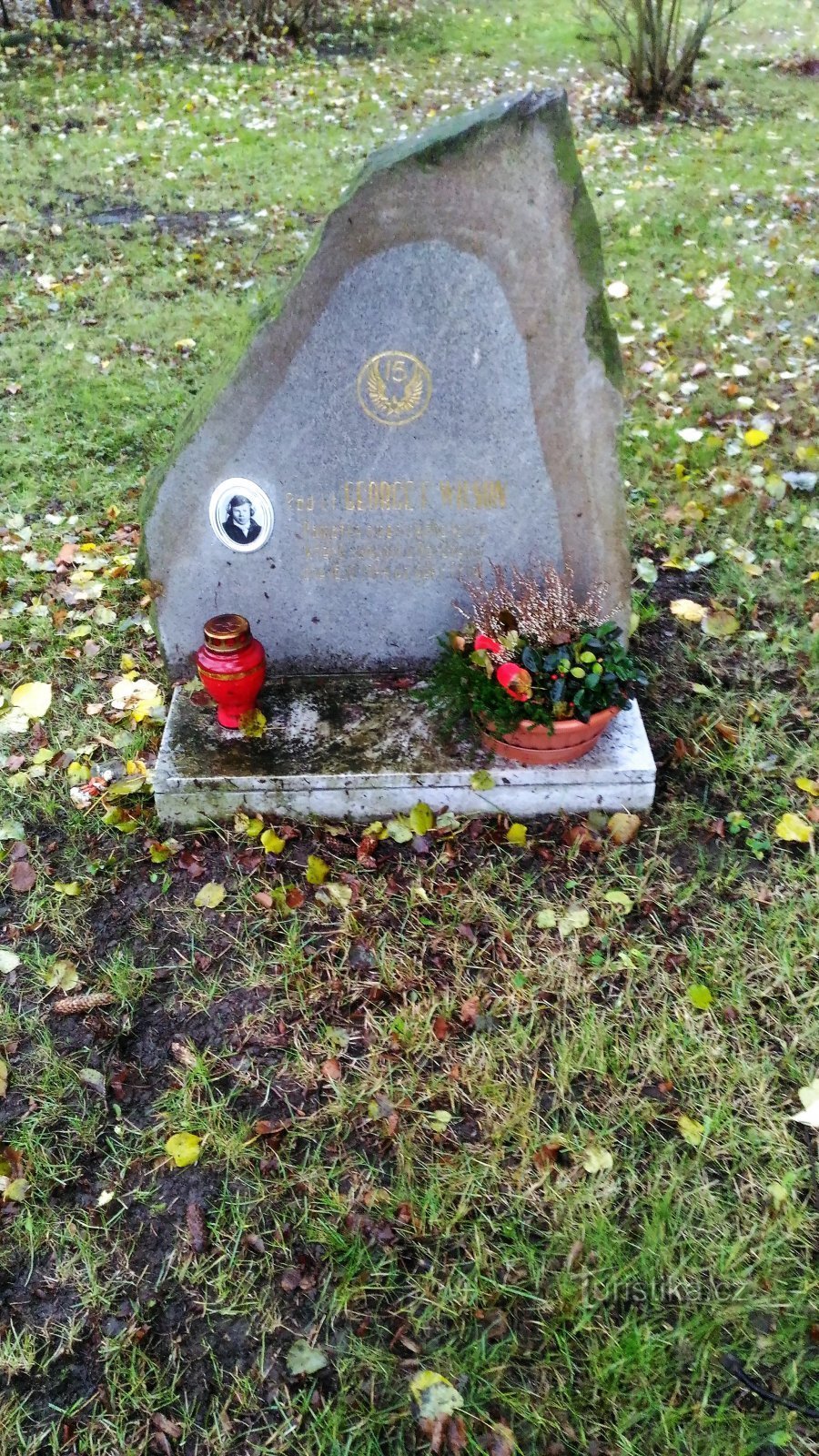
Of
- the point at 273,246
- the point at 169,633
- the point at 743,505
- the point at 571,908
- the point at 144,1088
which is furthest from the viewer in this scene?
the point at 273,246

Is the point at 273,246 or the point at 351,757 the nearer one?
the point at 351,757

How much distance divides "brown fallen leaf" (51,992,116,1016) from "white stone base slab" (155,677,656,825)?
0.64 m

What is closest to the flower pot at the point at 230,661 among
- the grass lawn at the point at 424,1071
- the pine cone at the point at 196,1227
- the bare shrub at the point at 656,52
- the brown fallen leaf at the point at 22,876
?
the grass lawn at the point at 424,1071

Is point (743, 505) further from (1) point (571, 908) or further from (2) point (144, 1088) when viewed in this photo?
(2) point (144, 1088)

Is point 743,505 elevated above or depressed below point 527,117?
below

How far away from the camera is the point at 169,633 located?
11.1ft

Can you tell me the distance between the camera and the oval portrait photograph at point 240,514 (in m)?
3.09

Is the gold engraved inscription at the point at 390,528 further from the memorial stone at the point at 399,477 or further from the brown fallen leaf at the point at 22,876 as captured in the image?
the brown fallen leaf at the point at 22,876

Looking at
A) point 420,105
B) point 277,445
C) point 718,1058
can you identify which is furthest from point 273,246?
point 718,1058

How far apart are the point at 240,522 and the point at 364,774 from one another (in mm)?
928

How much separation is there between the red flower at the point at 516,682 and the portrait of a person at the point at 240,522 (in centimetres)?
97

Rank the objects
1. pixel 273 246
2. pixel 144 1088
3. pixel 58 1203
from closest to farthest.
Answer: pixel 58 1203, pixel 144 1088, pixel 273 246

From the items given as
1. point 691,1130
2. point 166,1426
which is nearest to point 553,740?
point 691,1130

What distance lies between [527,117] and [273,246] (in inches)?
195
